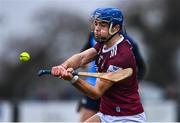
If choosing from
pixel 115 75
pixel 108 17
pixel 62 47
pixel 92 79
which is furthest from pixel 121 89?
pixel 62 47

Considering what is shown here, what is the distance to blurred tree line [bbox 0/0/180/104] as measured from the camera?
31.9 m

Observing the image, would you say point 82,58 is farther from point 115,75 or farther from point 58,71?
point 58,71

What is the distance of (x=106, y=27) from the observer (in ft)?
29.0

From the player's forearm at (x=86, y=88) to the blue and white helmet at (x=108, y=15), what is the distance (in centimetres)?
73

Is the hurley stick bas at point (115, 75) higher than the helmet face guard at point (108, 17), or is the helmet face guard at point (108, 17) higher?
the helmet face guard at point (108, 17)

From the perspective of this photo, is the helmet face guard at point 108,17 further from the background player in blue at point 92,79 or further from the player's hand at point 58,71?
the background player in blue at point 92,79

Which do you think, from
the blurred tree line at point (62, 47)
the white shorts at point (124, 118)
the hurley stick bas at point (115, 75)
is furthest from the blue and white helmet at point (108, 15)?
the blurred tree line at point (62, 47)

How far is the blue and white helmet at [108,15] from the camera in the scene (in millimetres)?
8812

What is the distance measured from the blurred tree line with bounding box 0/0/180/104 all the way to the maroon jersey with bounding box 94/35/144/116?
17.2 metres

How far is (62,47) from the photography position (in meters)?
35.7

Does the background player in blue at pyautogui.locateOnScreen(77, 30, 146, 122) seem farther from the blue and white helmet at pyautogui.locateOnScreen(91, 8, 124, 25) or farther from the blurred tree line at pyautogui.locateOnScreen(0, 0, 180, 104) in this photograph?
the blurred tree line at pyautogui.locateOnScreen(0, 0, 180, 104)

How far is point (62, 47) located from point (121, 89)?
88.2 ft

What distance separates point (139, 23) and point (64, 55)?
7.65 m

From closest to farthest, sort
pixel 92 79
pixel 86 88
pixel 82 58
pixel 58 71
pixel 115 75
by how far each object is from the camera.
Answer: pixel 58 71
pixel 86 88
pixel 115 75
pixel 82 58
pixel 92 79
